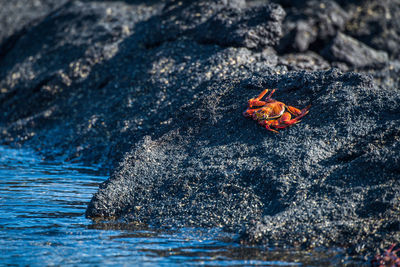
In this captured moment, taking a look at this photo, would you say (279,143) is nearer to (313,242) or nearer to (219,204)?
(219,204)

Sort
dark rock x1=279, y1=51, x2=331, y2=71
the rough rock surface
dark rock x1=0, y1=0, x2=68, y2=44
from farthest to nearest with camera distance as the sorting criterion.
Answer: dark rock x1=0, y1=0, x2=68, y2=44
dark rock x1=279, y1=51, x2=331, y2=71
the rough rock surface

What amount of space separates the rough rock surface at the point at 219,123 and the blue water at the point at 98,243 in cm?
24

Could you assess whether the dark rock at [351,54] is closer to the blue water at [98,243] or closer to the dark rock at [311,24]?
the dark rock at [311,24]

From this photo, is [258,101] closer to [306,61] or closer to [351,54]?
[306,61]

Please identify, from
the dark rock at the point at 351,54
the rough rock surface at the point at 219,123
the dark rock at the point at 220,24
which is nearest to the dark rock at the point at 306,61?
the rough rock surface at the point at 219,123

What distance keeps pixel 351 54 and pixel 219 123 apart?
19.7 feet

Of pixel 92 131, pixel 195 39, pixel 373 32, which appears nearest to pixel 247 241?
pixel 92 131

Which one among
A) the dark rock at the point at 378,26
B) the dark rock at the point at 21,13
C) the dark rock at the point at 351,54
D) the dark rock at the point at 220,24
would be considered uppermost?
the dark rock at the point at 220,24

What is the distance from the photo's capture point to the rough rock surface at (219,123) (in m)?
4.85

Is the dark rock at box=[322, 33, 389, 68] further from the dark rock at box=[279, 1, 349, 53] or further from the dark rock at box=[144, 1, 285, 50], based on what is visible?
the dark rock at box=[144, 1, 285, 50]

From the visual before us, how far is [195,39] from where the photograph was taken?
32.2ft

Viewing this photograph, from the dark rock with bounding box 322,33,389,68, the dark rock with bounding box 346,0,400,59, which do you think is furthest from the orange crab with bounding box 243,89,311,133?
the dark rock with bounding box 346,0,400,59

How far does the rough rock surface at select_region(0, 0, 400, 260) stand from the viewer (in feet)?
15.9

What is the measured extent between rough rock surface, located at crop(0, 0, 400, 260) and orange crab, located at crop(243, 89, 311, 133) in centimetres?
9
